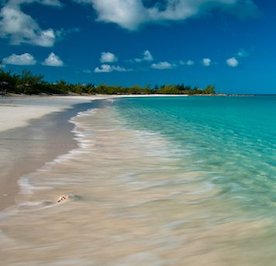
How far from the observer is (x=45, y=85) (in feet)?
282

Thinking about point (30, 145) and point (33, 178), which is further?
point (30, 145)

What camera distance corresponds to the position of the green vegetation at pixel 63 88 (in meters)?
69.0

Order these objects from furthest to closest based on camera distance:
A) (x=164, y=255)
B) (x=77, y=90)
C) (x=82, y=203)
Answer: (x=77, y=90) → (x=82, y=203) → (x=164, y=255)

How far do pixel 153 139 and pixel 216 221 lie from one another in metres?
7.96

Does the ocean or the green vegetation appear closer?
the ocean

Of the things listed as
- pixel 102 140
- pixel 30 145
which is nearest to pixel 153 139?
pixel 102 140

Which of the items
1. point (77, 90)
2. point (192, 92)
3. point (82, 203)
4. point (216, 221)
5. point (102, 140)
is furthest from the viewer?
point (192, 92)

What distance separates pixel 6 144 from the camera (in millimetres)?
9711

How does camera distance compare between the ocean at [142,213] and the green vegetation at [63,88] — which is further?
the green vegetation at [63,88]

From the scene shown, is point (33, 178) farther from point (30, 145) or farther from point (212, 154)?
point (212, 154)

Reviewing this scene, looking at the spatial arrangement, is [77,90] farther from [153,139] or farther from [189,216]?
[189,216]

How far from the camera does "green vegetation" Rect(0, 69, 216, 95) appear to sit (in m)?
69.0

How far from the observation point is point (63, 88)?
97.2 m

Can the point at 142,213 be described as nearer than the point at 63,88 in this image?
Yes
